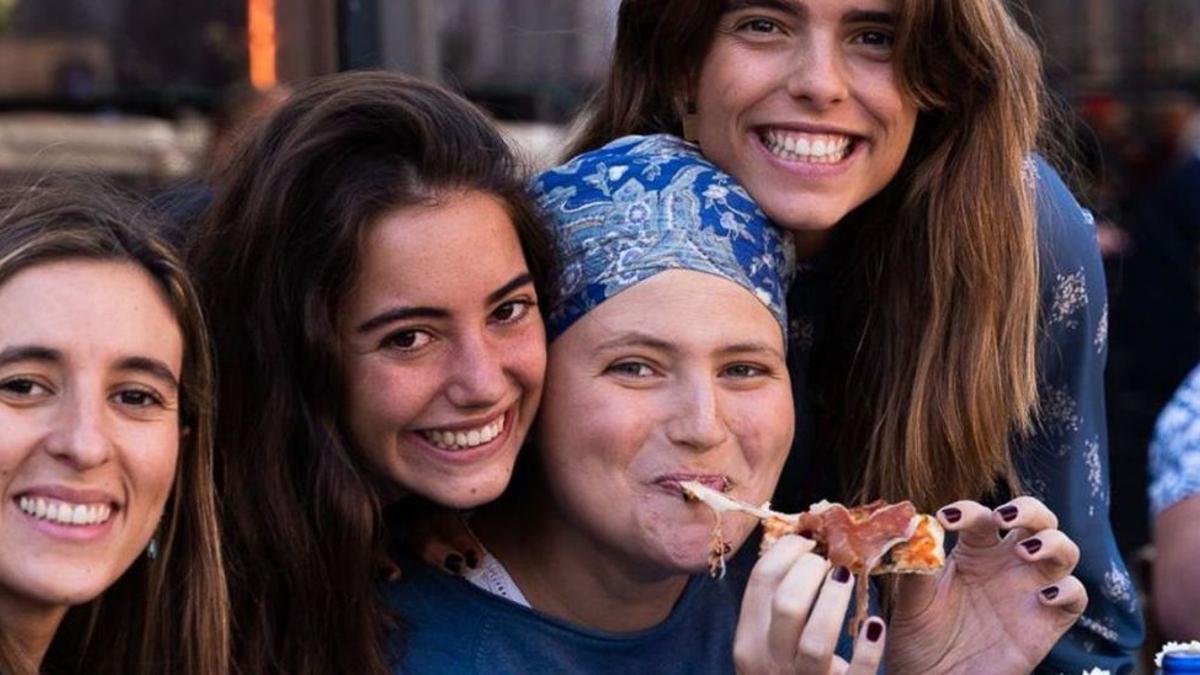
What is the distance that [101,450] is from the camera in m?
2.61

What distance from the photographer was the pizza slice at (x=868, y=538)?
9.39 ft

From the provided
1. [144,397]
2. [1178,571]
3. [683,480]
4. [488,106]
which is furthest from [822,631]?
[488,106]

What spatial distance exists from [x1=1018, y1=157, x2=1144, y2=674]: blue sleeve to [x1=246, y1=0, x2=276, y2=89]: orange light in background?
5010 millimetres

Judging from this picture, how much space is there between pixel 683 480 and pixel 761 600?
0.92 ft

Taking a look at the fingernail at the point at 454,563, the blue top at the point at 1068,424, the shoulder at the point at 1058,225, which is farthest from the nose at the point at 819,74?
the fingernail at the point at 454,563

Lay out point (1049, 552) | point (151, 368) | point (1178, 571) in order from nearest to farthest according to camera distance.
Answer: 1. point (151, 368)
2. point (1049, 552)
3. point (1178, 571)

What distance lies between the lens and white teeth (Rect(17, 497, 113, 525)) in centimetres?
259

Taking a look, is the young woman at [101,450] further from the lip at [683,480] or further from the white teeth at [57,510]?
the lip at [683,480]

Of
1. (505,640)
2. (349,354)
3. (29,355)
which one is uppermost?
(29,355)

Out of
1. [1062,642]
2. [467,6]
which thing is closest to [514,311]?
[1062,642]

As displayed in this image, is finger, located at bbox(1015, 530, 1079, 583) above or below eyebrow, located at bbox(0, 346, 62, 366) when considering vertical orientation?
below

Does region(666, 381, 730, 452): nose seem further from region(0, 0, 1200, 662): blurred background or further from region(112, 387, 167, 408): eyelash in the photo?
region(0, 0, 1200, 662): blurred background

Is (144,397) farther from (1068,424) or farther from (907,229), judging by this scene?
(1068,424)

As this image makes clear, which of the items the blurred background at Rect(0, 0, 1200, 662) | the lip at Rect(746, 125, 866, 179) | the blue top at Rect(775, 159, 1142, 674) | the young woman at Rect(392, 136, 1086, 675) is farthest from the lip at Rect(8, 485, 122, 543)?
the blurred background at Rect(0, 0, 1200, 662)
